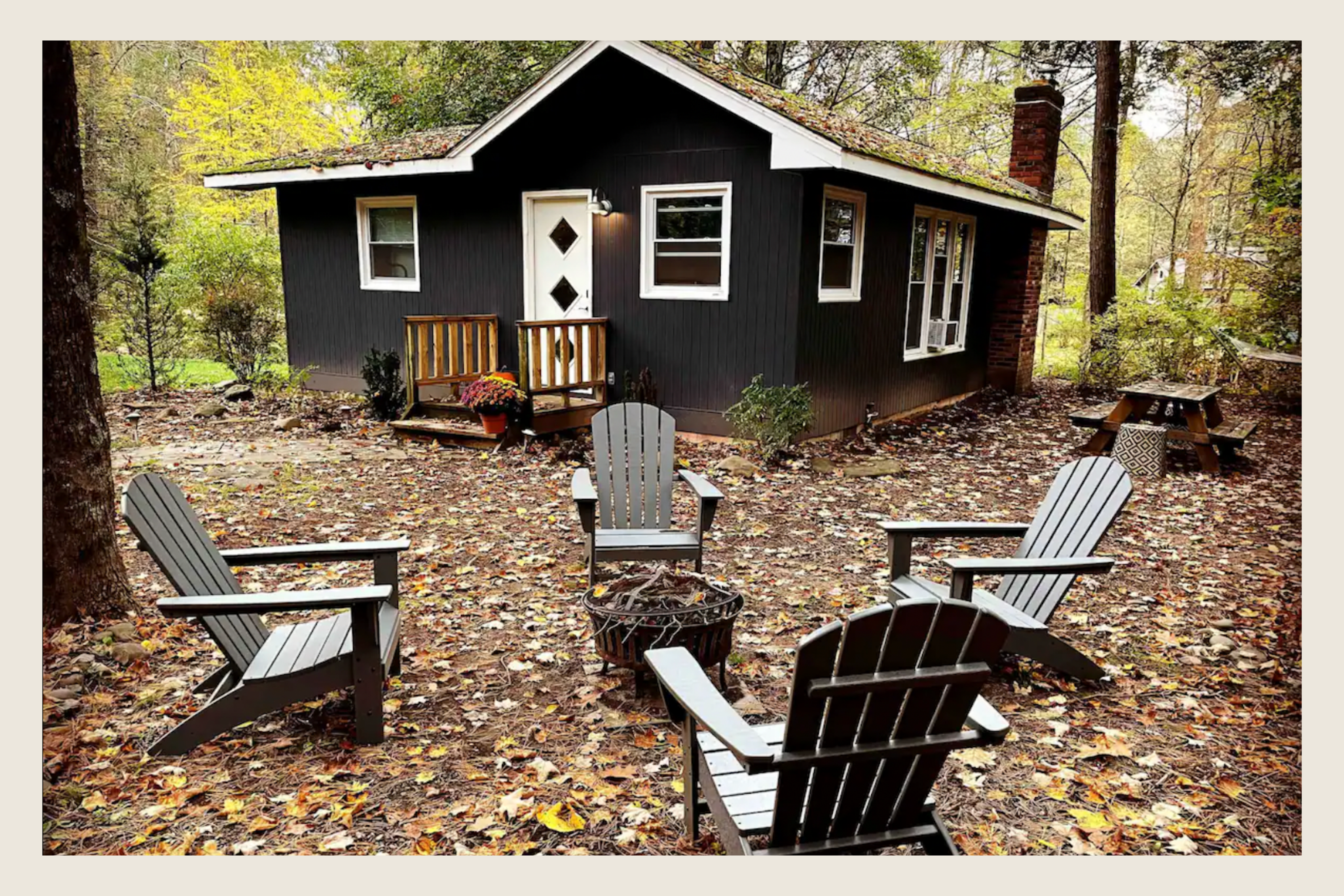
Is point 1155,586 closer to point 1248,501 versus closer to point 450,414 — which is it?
point 1248,501

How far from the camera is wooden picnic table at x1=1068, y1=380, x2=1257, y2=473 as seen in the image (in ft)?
25.5

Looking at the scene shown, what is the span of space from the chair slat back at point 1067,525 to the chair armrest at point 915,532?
0.12m

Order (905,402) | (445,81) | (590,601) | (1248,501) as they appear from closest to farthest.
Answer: (590,601), (1248,501), (905,402), (445,81)

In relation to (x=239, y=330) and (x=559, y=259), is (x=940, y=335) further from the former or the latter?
(x=239, y=330)

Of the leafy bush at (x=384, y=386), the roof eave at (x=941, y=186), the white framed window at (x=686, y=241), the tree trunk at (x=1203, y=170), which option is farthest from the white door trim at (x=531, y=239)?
the tree trunk at (x=1203, y=170)

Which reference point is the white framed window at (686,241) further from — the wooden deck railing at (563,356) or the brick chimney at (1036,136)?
the brick chimney at (1036,136)

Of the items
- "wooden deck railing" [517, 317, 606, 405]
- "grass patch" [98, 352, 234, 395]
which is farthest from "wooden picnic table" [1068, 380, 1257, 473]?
"grass patch" [98, 352, 234, 395]

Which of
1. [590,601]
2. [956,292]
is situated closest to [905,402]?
[956,292]

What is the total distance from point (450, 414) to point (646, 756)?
655 cm

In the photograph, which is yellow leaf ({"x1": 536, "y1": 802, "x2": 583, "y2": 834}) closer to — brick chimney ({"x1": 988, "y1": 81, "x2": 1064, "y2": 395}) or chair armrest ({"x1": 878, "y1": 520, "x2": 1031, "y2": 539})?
chair armrest ({"x1": 878, "y1": 520, "x2": 1031, "y2": 539})

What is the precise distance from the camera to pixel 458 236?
396 inches

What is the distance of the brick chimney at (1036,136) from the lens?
1266 centimetres

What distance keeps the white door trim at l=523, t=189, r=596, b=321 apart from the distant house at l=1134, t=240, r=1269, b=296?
8.24 m

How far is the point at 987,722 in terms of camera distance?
2154 mm
